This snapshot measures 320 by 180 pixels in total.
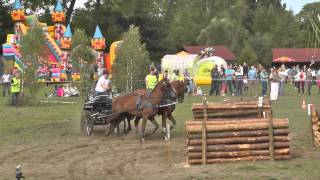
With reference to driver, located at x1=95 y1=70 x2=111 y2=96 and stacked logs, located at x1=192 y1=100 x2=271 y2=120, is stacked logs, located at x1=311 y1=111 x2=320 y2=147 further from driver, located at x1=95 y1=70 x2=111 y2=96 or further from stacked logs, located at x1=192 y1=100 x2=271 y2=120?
driver, located at x1=95 y1=70 x2=111 y2=96

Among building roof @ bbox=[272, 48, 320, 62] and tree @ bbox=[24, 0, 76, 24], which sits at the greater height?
tree @ bbox=[24, 0, 76, 24]

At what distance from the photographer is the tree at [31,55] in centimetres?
2969

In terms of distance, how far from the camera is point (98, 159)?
44.6 ft

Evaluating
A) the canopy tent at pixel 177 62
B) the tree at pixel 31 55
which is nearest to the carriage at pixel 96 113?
the tree at pixel 31 55

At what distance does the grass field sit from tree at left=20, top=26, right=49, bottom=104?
739cm

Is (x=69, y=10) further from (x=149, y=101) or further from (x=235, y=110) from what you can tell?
(x=235, y=110)

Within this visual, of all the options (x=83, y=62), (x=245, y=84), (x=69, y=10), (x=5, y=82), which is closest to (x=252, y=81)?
(x=245, y=84)

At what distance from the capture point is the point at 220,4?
98.2 meters

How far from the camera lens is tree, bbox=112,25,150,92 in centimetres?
3447

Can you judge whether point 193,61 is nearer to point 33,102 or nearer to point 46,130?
point 33,102

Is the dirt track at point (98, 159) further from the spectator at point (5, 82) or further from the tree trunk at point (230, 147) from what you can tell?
the spectator at point (5, 82)

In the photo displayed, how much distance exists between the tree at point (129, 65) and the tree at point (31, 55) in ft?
18.5

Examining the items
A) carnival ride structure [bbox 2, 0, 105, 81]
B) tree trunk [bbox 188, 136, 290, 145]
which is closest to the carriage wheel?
tree trunk [bbox 188, 136, 290, 145]

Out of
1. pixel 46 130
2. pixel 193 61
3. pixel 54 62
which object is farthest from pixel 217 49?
pixel 46 130
